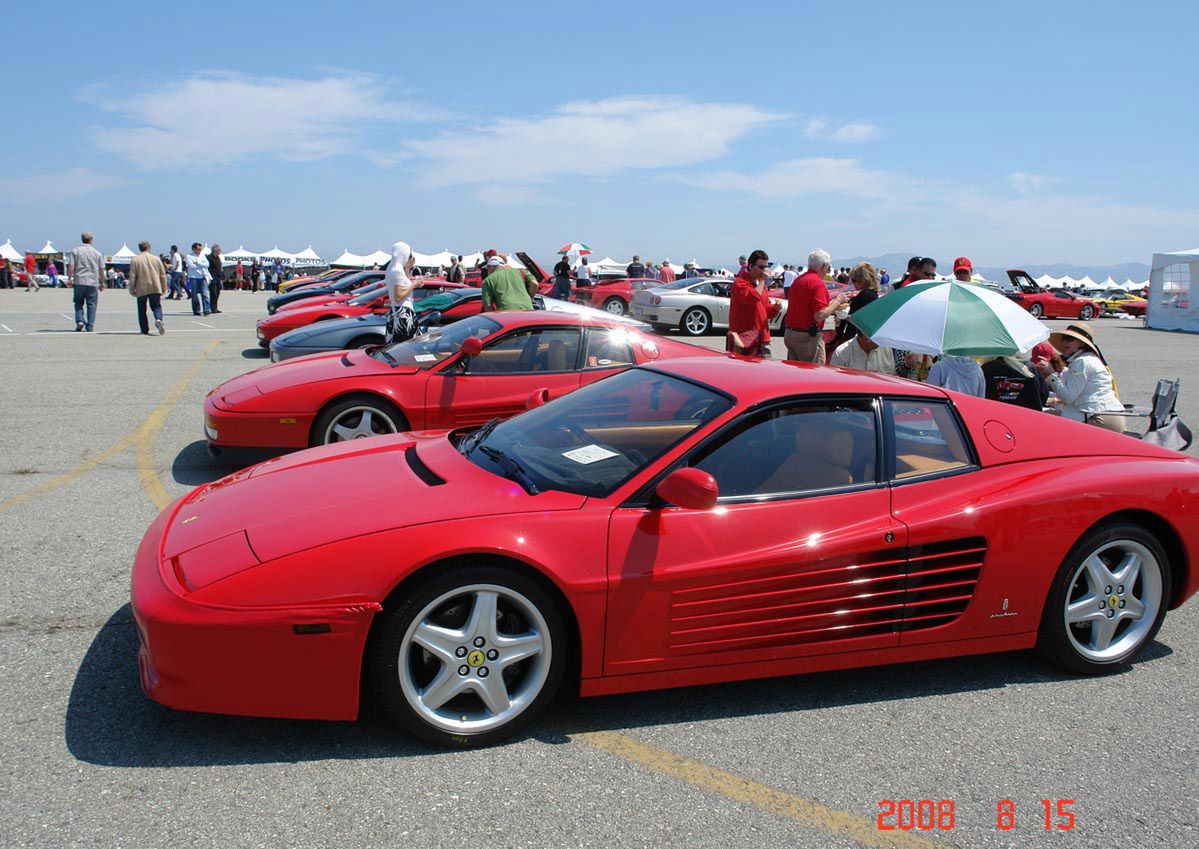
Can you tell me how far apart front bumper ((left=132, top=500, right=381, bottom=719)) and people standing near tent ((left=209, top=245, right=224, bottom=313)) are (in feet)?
70.5

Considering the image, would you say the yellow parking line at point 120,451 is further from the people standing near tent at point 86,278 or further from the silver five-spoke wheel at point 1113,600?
the people standing near tent at point 86,278

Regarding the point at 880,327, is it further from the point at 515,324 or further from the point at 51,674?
the point at 51,674

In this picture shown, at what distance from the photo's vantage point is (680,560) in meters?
3.16

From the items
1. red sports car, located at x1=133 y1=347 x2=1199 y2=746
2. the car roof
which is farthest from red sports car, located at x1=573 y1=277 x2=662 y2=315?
red sports car, located at x1=133 y1=347 x2=1199 y2=746

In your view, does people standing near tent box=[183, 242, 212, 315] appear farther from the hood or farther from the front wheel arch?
the hood

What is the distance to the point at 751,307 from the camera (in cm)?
856

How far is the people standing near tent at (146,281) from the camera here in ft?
50.9

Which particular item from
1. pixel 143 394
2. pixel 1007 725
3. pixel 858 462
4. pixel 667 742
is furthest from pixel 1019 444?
pixel 143 394

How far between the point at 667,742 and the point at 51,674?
2268 millimetres

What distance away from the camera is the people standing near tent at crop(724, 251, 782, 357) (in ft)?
28.0

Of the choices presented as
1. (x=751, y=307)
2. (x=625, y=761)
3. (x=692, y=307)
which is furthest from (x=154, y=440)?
(x=692, y=307)

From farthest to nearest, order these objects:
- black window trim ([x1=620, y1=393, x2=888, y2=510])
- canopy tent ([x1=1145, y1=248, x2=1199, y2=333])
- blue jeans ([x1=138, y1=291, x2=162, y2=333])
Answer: canopy tent ([x1=1145, y1=248, x2=1199, y2=333]), blue jeans ([x1=138, y1=291, x2=162, y2=333]), black window trim ([x1=620, y1=393, x2=888, y2=510])

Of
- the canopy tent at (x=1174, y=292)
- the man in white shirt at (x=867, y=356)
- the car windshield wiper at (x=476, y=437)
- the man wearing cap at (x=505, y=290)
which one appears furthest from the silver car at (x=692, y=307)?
the car windshield wiper at (x=476, y=437)

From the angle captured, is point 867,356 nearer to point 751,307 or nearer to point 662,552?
point 751,307
